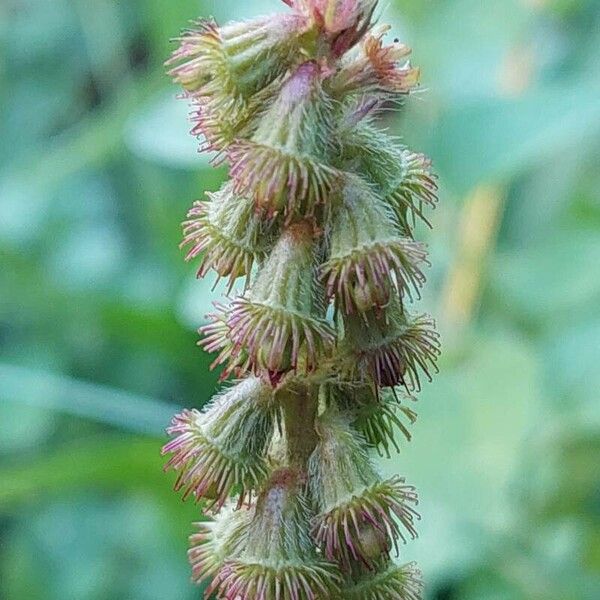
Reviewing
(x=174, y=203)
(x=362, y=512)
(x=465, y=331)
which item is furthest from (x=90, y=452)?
(x=362, y=512)

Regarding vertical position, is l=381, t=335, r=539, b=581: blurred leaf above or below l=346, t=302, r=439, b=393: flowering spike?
above

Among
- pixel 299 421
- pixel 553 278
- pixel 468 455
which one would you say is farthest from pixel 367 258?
pixel 553 278

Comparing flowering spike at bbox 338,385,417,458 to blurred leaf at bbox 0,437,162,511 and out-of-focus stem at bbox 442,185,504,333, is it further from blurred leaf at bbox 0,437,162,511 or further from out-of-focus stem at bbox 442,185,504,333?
out-of-focus stem at bbox 442,185,504,333

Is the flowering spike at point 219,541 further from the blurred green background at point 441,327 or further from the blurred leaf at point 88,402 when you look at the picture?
the blurred leaf at point 88,402

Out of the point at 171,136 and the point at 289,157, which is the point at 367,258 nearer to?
the point at 289,157

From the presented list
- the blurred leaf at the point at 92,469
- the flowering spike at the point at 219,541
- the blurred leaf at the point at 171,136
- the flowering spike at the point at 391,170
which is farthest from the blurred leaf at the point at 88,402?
the flowering spike at the point at 391,170

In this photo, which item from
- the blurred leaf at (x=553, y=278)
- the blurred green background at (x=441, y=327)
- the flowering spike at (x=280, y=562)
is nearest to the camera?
the flowering spike at (x=280, y=562)

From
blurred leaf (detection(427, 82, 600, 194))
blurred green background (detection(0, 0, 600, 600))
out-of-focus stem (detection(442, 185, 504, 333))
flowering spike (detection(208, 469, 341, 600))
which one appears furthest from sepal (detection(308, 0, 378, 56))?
out-of-focus stem (detection(442, 185, 504, 333))
